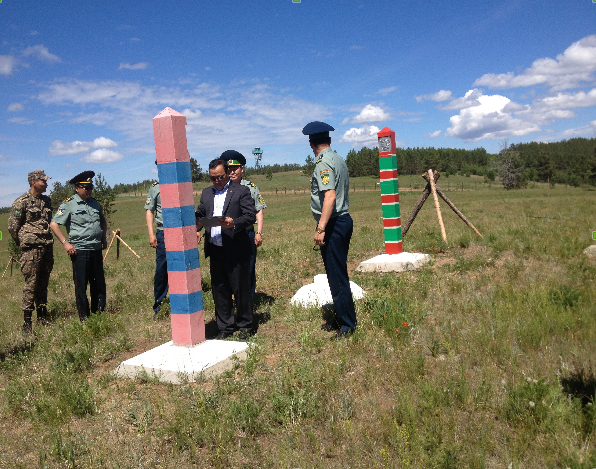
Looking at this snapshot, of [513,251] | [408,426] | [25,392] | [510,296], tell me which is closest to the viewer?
[408,426]

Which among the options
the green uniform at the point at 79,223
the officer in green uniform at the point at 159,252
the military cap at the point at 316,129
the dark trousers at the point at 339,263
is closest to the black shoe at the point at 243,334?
the dark trousers at the point at 339,263

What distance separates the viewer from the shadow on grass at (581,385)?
3273 mm

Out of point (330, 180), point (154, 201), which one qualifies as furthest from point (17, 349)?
point (330, 180)

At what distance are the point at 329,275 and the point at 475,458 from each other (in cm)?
270

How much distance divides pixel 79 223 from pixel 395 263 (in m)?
5.64

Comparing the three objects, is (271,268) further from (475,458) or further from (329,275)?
(475,458)

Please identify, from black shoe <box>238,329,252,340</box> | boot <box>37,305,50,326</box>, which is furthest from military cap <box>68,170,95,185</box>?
black shoe <box>238,329,252,340</box>

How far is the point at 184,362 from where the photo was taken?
447 centimetres

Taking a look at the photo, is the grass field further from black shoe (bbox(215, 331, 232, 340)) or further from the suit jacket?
the suit jacket

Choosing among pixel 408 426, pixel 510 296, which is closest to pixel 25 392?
pixel 408 426

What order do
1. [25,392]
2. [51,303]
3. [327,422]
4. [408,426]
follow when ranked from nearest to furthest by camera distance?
1. [408,426]
2. [327,422]
3. [25,392]
4. [51,303]

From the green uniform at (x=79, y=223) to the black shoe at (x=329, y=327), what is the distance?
388cm

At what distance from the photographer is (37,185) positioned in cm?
707

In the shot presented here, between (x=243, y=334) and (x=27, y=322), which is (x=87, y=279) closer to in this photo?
(x=27, y=322)
